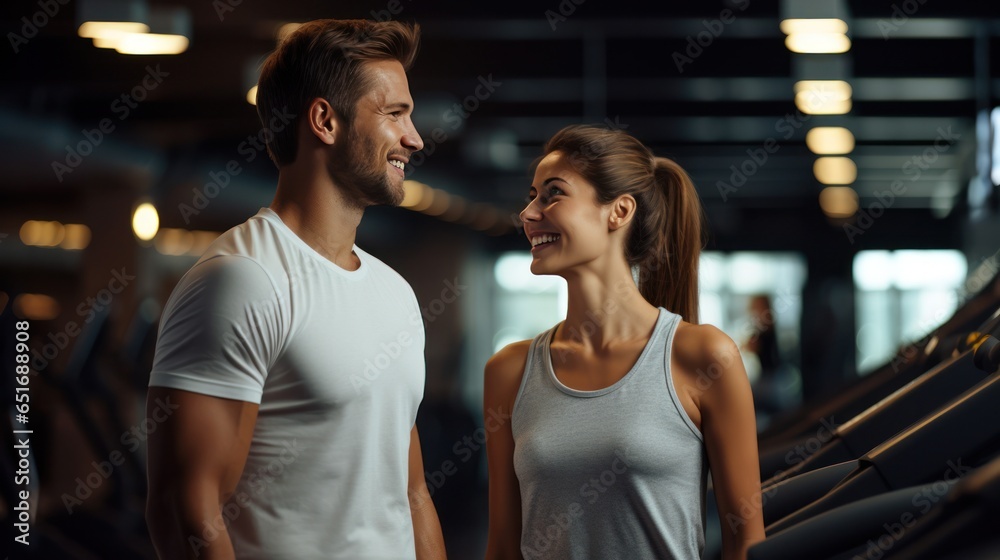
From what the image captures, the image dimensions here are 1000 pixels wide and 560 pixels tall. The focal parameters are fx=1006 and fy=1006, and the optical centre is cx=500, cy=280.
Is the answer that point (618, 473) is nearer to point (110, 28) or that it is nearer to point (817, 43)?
point (110, 28)

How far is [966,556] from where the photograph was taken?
3.04 feet

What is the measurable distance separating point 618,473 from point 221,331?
69cm

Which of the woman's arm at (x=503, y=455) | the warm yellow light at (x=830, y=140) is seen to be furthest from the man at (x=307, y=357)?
the warm yellow light at (x=830, y=140)

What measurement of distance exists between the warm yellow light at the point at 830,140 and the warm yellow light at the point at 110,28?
5941 mm

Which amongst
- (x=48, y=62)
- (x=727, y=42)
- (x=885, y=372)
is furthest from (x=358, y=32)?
(x=48, y=62)

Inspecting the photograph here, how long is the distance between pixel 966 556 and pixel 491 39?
5.22 metres

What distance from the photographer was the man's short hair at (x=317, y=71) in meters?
1.64

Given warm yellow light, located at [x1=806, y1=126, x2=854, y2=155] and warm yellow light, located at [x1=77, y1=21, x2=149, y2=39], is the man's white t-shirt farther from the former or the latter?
warm yellow light, located at [x1=806, y1=126, x2=854, y2=155]

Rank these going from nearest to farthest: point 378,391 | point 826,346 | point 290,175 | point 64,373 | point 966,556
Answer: point 966,556 < point 378,391 < point 290,175 < point 64,373 < point 826,346

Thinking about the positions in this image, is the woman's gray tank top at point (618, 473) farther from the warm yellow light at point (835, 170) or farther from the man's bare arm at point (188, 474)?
the warm yellow light at point (835, 170)

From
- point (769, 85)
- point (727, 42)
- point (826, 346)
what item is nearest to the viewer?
point (727, 42)

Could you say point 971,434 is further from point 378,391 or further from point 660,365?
point 378,391

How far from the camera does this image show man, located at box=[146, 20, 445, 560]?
4.53ft

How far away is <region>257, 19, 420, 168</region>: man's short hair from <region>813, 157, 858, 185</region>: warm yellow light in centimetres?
969
